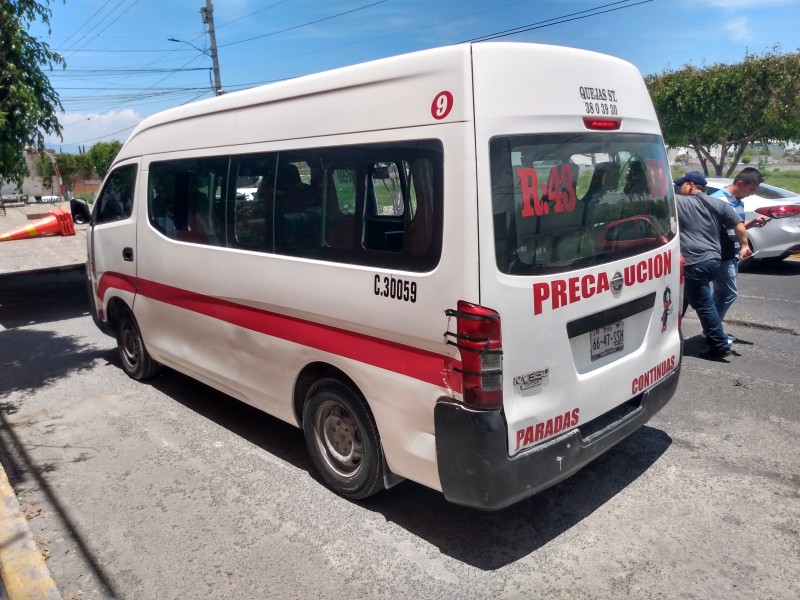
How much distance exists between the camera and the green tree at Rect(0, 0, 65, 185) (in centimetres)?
614

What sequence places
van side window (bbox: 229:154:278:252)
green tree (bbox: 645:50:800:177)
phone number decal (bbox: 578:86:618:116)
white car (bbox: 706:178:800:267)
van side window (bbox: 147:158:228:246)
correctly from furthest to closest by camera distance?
green tree (bbox: 645:50:800:177), white car (bbox: 706:178:800:267), van side window (bbox: 147:158:228:246), van side window (bbox: 229:154:278:252), phone number decal (bbox: 578:86:618:116)

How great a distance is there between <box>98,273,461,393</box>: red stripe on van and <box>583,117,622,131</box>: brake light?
4.66 ft

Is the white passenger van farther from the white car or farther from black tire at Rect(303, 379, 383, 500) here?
the white car

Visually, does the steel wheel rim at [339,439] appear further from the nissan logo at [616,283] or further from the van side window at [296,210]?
the nissan logo at [616,283]

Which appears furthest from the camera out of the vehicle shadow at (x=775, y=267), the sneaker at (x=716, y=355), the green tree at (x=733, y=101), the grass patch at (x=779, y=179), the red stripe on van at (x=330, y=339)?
the grass patch at (x=779, y=179)

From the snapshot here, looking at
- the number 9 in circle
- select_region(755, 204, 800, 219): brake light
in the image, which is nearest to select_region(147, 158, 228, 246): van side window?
the number 9 in circle

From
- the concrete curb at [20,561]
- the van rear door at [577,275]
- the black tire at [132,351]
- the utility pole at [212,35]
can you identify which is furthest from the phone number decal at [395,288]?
the utility pole at [212,35]

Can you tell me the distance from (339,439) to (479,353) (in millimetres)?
1453

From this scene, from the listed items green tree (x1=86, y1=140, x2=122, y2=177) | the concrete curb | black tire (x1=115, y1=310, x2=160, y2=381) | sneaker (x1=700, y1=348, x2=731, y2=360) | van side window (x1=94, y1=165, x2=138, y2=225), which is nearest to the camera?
the concrete curb

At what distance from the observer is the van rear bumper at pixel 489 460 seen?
3002mm

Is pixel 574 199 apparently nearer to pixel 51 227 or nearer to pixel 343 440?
pixel 343 440

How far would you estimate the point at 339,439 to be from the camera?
13.3ft

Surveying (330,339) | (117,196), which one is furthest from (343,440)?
(117,196)

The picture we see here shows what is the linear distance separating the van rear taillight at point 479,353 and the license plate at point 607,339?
709 millimetres
